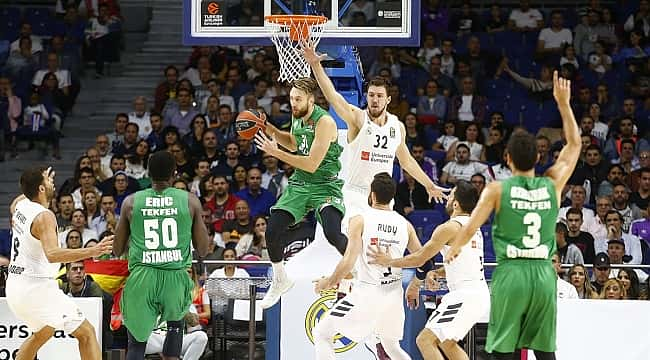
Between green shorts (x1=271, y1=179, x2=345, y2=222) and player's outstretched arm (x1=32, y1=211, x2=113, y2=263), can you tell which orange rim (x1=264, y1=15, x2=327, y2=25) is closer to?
green shorts (x1=271, y1=179, x2=345, y2=222)

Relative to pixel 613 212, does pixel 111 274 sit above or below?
below

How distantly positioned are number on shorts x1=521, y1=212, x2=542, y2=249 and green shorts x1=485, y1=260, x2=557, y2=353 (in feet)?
0.45

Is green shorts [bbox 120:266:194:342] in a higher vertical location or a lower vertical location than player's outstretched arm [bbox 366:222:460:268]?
lower

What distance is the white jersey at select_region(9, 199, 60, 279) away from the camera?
1006 cm

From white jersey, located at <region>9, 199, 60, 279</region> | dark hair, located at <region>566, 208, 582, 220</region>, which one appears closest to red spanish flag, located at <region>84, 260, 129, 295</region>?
white jersey, located at <region>9, 199, 60, 279</region>

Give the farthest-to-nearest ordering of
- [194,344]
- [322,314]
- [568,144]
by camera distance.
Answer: [194,344]
[322,314]
[568,144]

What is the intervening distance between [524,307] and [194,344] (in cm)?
471

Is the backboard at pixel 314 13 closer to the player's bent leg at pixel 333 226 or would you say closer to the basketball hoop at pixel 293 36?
the basketball hoop at pixel 293 36

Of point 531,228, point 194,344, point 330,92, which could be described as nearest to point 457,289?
point 531,228

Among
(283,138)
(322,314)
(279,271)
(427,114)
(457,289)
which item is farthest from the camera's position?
(427,114)

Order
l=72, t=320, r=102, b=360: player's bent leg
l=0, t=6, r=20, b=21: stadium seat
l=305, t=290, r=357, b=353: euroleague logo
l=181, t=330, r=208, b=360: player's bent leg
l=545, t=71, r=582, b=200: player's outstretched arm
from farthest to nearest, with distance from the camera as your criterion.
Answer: l=0, t=6, r=20, b=21: stadium seat
l=181, t=330, r=208, b=360: player's bent leg
l=305, t=290, r=357, b=353: euroleague logo
l=72, t=320, r=102, b=360: player's bent leg
l=545, t=71, r=582, b=200: player's outstretched arm

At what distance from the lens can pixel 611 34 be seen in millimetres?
19141

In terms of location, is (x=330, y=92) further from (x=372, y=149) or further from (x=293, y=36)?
(x=293, y=36)

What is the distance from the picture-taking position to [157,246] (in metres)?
9.70
